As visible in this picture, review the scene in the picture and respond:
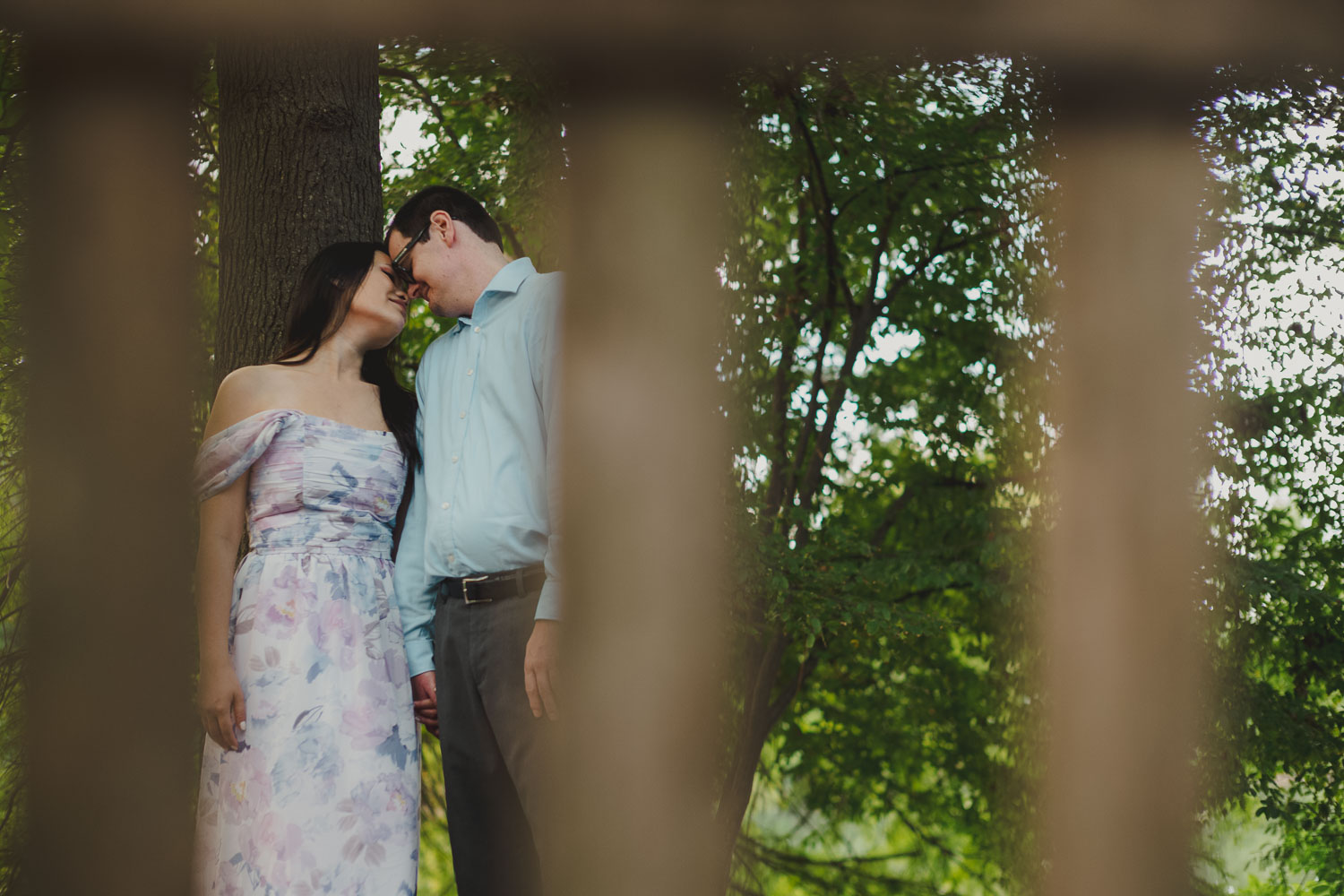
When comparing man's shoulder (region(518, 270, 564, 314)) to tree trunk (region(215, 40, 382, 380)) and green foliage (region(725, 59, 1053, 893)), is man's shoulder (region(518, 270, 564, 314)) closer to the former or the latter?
tree trunk (region(215, 40, 382, 380))

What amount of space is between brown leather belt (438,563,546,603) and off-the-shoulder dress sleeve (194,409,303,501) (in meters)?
0.41

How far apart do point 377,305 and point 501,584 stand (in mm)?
605

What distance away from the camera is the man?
1688mm

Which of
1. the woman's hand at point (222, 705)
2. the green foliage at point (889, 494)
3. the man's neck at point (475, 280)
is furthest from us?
the green foliage at point (889, 494)

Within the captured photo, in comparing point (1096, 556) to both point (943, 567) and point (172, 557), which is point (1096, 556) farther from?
point (943, 567)

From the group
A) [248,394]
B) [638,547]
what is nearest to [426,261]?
[248,394]

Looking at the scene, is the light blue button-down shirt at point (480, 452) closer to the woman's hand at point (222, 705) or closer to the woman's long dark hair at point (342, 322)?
the woman's long dark hair at point (342, 322)

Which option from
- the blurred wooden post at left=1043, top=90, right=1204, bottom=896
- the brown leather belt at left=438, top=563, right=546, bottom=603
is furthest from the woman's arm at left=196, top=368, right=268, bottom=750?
the blurred wooden post at left=1043, top=90, right=1204, bottom=896

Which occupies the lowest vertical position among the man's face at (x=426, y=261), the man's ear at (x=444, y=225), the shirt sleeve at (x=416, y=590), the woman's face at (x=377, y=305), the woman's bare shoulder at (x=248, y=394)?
the shirt sleeve at (x=416, y=590)

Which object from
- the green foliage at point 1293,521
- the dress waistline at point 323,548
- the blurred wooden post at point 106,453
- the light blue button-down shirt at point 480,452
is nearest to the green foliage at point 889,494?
the green foliage at point 1293,521

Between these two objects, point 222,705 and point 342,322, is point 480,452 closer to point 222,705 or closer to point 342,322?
point 342,322

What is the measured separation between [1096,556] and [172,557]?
0.80 metres

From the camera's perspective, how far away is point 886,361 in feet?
13.1

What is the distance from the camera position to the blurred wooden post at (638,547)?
2.80ft
